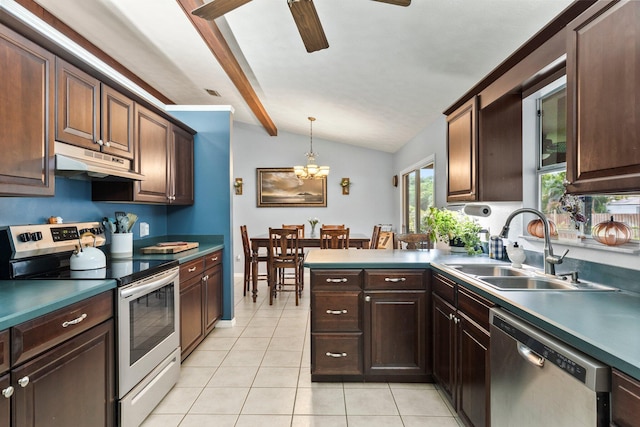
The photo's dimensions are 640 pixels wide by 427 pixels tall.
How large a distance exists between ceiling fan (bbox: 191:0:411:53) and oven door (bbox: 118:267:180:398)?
5.18ft

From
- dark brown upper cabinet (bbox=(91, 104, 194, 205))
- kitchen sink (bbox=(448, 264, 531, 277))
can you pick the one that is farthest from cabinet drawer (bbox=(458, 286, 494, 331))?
dark brown upper cabinet (bbox=(91, 104, 194, 205))

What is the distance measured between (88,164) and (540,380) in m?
2.45

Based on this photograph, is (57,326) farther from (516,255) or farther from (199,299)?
(516,255)

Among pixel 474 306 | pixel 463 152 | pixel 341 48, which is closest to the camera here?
pixel 474 306

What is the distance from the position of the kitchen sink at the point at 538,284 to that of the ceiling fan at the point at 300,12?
1.56m

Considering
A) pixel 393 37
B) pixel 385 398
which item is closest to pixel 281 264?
pixel 385 398

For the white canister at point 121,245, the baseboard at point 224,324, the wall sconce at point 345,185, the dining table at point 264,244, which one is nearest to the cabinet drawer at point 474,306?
the white canister at point 121,245

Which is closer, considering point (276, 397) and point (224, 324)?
point (276, 397)

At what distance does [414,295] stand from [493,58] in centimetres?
182

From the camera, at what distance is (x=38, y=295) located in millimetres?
1454

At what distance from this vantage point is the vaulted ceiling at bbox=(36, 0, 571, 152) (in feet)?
7.11

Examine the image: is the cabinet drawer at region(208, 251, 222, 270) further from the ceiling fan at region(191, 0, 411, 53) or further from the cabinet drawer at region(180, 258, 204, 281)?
the ceiling fan at region(191, 0, 411, 53)

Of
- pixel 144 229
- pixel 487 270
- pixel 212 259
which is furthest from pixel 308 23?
pixel 144 229

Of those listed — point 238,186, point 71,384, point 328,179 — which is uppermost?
point 328,179
